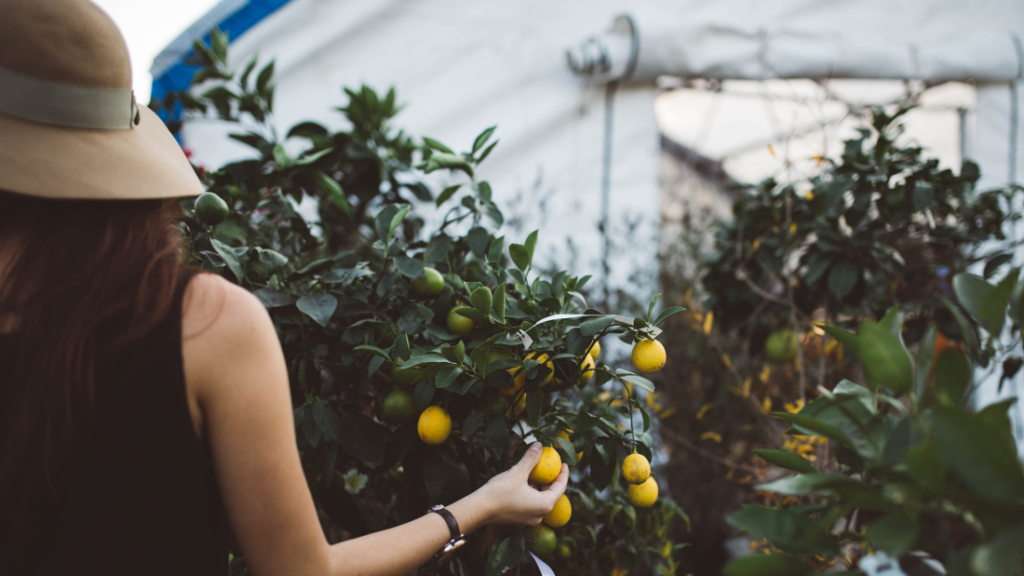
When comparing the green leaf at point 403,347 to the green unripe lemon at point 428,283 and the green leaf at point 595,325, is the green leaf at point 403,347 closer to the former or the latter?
the green unripe lemon at point 428,283

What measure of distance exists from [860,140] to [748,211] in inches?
13.5

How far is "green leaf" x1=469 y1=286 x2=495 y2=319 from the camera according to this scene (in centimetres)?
79

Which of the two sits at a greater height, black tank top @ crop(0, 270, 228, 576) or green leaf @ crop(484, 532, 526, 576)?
black tank top @ crop(0, 270, 228, 576)

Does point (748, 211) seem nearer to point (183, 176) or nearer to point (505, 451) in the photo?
point (505, 451)

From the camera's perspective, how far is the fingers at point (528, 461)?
80 centimetres

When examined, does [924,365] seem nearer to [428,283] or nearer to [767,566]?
[767,566]

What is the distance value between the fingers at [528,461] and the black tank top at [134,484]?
0.38 meters

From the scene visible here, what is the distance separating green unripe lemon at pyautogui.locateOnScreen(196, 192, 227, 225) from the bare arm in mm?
310

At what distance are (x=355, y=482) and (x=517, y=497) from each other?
0.52 meters

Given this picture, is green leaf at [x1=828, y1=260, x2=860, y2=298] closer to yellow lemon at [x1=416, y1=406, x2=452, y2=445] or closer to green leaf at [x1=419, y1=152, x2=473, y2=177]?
green leaf at [x1=419, y1=152, x2=473, y2=177]

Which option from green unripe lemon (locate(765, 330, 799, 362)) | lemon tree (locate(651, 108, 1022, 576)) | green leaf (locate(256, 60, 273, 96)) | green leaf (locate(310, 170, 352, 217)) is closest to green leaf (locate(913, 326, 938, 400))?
lemon tree (locate(651, 108, 1022, 576))

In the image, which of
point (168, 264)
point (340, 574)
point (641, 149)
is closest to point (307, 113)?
point (641, 149)

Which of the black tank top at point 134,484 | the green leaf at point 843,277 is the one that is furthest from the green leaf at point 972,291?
the green leaf at point 843,277

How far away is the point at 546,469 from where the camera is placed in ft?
2.68
